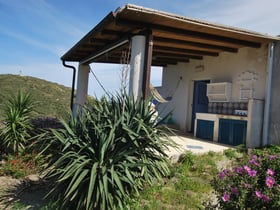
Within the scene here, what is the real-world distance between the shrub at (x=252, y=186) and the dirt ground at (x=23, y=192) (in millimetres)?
2658

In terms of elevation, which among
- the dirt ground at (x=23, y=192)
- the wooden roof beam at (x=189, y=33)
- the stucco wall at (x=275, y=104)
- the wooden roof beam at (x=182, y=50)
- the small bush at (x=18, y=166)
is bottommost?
the dirt ground at (x=23, y=192)

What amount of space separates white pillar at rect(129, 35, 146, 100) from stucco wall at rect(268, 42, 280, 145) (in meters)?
3.81

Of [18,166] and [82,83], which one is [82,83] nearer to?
[82,83]

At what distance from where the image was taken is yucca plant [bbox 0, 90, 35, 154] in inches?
239

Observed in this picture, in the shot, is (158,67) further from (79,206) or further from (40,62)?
(40,62)

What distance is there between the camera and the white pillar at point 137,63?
5.66 metres

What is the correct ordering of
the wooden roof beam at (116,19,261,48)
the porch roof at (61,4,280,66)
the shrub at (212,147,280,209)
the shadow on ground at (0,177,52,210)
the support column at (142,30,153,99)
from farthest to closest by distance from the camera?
1. the support column at (142,30,153,99)
2. the wooden roof beam at (116,19,261,48)
3. the porch roof at (61,4,280,66)
4. the shadow on ground at (0,177,52,210)
5. the shrub at (212,147,280,209)

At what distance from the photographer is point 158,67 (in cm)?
1262

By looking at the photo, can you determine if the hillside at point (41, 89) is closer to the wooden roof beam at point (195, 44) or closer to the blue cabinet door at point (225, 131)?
the wooden roof beam at point (195, 44)

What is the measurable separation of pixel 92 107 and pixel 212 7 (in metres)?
6.04

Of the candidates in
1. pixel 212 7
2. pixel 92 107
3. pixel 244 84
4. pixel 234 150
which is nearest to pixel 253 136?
pixel 234 150

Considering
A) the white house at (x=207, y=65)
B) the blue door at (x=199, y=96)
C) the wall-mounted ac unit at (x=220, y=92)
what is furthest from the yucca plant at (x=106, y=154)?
the blue door at (x=199, y=96)

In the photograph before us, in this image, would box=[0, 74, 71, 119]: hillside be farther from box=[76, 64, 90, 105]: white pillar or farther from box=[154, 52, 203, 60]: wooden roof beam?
box=[154, 52, 203, 60]: wooden roof beam

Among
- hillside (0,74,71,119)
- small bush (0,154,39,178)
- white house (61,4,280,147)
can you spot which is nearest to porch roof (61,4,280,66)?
white house (61,4,280,147)
